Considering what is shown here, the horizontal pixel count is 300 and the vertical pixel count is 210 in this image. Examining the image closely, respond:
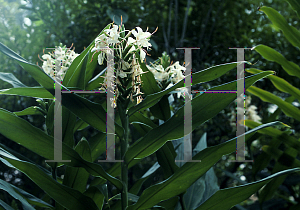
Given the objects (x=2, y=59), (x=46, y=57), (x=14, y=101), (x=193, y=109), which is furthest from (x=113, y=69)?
(x=2, y=59)

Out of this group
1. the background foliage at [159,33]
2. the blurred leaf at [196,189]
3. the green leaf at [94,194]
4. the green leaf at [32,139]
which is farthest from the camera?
the background foliage at [159,33]

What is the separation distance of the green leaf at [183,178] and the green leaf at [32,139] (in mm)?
71

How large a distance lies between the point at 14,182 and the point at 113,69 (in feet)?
5.04

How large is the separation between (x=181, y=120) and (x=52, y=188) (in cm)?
31

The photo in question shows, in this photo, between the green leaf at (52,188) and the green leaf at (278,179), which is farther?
the green leaf at (278,179)

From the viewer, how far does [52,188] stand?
1.78 feet

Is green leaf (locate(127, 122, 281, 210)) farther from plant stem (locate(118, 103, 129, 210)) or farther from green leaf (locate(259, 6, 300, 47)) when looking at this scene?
green leaf (locate(259, 6, 300, 47))

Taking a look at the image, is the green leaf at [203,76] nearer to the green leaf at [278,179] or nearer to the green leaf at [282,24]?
the green leaf at [282,24]

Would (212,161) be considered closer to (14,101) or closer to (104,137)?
(104,137)

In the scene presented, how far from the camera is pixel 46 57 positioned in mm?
771

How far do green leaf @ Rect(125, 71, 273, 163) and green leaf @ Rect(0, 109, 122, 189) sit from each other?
99 millimetres

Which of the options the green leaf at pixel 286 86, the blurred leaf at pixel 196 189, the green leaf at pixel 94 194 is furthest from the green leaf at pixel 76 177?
the green leaf at pixel 286 86

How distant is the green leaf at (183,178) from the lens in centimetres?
55

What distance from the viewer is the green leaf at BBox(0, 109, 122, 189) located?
0.50 meters
